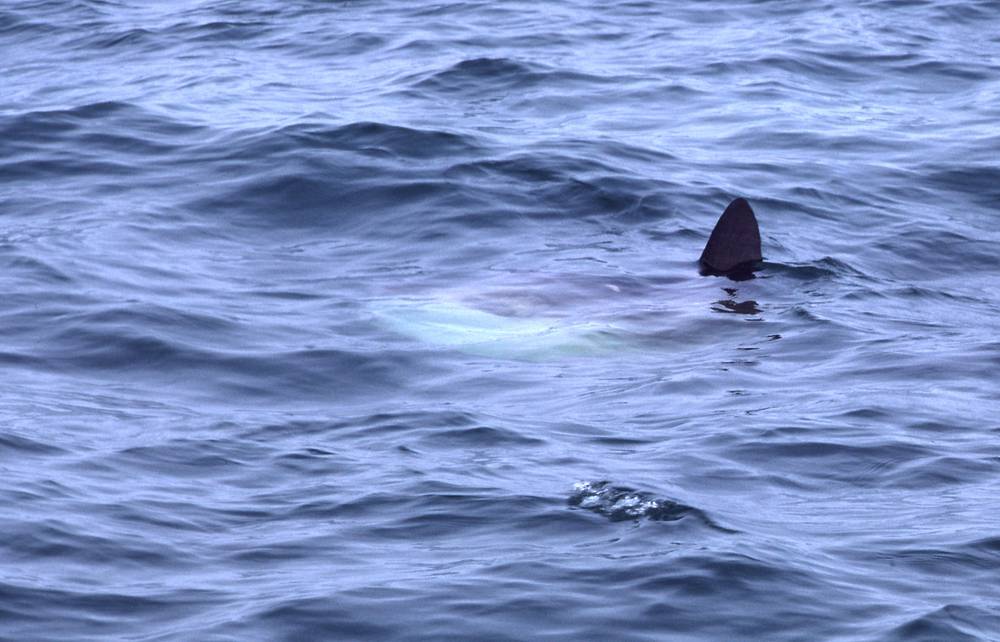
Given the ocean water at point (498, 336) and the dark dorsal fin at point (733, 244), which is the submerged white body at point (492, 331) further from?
the dark dorsal fin at point (733, 244)

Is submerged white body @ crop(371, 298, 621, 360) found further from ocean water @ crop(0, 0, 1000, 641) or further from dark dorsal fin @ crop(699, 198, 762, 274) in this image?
dark dorsal fin @ crop(699, 198, 762, 274)

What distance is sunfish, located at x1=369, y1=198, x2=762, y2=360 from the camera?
426 inches

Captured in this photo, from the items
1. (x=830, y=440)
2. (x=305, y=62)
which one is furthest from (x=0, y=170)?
(x=830, y=440)

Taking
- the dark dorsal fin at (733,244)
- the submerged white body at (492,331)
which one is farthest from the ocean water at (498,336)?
the dark dorsal fin at (733,244)

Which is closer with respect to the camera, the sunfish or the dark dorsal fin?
the sunfish

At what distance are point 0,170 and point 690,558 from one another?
9884 mm

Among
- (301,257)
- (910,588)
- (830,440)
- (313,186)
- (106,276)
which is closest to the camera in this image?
(910,588)

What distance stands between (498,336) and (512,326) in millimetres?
213

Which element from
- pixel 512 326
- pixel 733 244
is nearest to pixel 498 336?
pixel 512 326

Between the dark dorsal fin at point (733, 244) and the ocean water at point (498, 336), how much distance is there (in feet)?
0.83

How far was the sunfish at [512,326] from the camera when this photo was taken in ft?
35.5

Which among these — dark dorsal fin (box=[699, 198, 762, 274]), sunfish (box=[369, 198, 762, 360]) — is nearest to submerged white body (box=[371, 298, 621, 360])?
sunfish (box=[369, 198, 762, 360])

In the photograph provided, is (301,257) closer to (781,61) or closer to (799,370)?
(799,370)

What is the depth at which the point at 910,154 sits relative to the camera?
16.2 m
